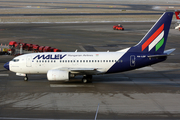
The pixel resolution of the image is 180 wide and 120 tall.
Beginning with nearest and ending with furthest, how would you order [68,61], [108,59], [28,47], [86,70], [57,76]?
[57,76]
[86,70]
[108,59]
[68,61]
[28,47]

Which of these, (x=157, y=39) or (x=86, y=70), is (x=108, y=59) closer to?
(x=86, y=70)

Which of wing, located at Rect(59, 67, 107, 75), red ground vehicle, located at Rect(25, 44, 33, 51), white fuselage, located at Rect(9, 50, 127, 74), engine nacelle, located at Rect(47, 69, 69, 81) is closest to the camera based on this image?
engine nacelle, located at Rect(47, 69, 69, 81)

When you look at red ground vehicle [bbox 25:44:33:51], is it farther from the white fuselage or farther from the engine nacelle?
the engine nacelle

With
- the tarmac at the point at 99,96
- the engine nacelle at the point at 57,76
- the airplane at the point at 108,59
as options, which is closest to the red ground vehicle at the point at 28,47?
the tarmac at the point at 99,96

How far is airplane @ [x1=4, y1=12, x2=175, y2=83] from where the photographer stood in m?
32.5

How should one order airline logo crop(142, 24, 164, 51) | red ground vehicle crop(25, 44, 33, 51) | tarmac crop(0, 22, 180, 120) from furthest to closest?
1. red ground vehicle crop(25, 44, 33, 51)
2. airline logo crop(142, 24, 164, 51)
3. tarmac crop(0, 22, 180, 120)

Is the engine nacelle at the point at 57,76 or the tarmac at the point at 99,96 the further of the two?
the engine nacelle at the point at 57,76

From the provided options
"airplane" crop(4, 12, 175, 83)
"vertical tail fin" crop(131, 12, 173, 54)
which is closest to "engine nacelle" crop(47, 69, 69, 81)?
"airplane" crop(4, 12, 175, 83)

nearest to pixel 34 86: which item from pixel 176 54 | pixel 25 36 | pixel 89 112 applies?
pixel 89 112

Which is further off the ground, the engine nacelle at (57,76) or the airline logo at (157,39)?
the airline logo at (157,39)

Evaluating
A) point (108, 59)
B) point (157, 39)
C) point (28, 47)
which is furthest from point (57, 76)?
point (28, 47)

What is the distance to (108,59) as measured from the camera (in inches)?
1288

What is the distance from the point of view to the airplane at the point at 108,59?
3247 centimetres

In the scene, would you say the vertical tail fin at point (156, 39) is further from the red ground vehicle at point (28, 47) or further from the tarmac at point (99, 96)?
the red ground vehicle at point (28, 47)
